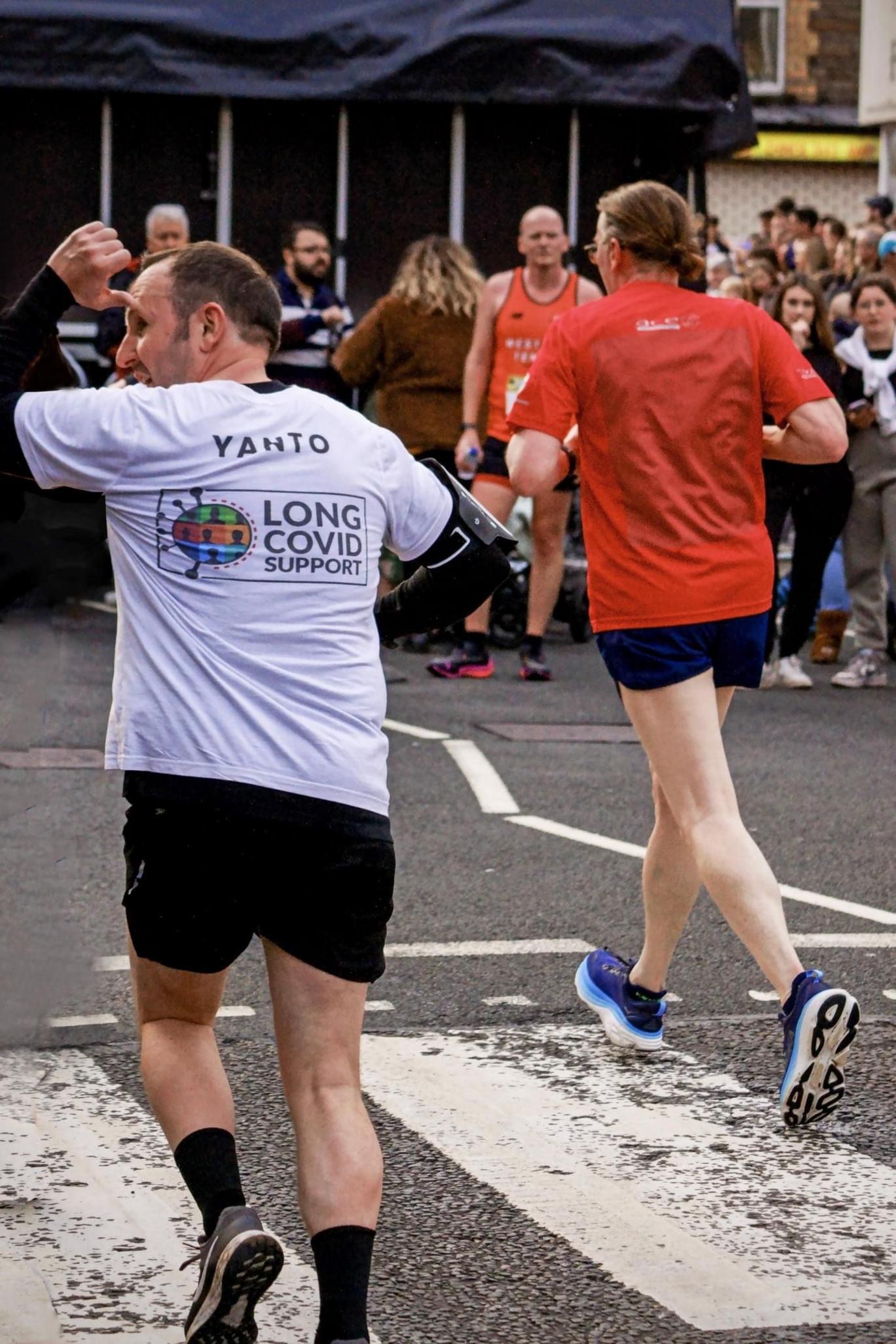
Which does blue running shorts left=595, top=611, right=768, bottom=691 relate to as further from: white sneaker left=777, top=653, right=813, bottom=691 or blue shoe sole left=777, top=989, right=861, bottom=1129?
white sneaker left=777, top=653, right=813, bottom=691

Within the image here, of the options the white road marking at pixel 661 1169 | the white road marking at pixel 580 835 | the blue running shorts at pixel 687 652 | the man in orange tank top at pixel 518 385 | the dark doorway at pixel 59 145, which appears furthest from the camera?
the dark doorway at pixel 59 145

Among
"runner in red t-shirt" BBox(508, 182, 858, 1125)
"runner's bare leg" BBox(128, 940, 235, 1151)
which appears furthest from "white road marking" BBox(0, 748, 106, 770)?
"runner's bare leg" BBox(128, 940, 235, 1151)

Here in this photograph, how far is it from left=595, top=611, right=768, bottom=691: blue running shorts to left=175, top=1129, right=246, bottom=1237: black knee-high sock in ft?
6.41

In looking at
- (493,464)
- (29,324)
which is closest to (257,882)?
(29,324)

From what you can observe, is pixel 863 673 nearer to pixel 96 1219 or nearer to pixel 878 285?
pixel 878 285

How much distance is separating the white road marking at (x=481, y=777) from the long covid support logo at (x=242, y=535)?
5064 mm

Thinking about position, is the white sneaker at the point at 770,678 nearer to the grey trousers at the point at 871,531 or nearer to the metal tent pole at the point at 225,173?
the grey trousers at the point at 871,531

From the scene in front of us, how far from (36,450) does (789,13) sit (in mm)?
36244

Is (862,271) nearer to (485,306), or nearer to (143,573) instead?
(485,306)

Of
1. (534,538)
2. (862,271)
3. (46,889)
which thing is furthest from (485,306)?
(46,889)

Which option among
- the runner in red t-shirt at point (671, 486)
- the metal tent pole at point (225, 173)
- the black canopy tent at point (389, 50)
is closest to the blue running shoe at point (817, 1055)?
the runner in red t-shirt at point (671, 486)

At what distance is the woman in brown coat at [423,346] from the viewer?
12.6 meters

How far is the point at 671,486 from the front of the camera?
17.3 ft

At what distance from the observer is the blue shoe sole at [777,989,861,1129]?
465cm
